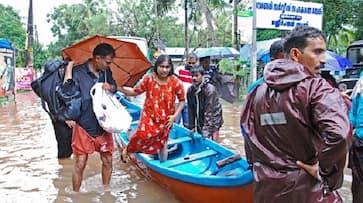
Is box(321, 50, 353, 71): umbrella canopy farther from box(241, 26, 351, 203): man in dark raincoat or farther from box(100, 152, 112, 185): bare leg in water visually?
box(241, 26, 351, 203): man in dark raincoat

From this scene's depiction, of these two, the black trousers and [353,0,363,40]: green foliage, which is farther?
[353,0,363,40]: green foliage

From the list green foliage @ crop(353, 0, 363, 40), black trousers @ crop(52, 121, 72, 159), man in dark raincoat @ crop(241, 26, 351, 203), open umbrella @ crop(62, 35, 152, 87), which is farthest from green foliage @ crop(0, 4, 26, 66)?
Answer: man in dark raincoat @ crop(241, 26, 351, 203)

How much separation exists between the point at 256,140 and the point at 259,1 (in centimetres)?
830

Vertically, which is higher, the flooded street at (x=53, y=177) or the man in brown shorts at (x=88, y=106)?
the man in brown shorts at (x=88, y=106)

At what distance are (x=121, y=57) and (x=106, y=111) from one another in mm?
876

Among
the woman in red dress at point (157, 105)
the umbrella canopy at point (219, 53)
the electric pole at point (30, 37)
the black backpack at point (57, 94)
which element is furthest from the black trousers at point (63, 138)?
Result: the electric pole at point (30, 37)

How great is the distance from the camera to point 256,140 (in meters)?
2.12

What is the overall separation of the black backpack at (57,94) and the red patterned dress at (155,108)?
71 cm

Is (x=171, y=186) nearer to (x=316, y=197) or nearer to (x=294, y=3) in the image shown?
(x=316, y=197)

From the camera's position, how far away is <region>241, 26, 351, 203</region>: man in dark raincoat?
1805 millimetres

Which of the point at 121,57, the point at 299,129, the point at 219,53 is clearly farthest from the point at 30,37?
the point at 299,129

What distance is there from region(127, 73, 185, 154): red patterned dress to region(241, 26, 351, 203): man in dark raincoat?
244 cm

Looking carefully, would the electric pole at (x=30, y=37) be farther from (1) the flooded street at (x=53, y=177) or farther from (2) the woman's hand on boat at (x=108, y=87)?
(2) the woman's hand on boat at (x=108, y=87)

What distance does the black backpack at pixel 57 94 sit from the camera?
4215mm
